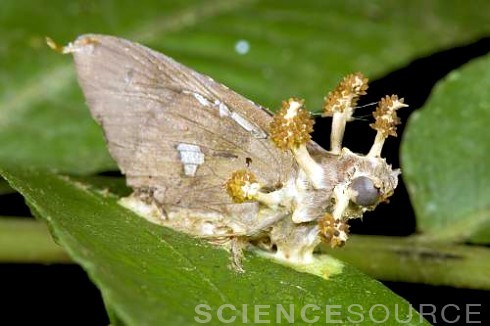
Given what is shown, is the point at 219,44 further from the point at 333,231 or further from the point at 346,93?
the point at 333,231

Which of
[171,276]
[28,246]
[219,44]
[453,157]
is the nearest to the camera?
[171,276]

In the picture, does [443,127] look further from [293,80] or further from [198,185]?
[198,185]

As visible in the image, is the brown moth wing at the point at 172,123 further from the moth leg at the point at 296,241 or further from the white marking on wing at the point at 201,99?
the moth leg at the point at 296,241

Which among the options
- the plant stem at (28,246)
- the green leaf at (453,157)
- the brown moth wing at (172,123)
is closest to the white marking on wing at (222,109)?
the brown moth wing at (172,123)

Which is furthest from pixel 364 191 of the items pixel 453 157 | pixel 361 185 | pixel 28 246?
pixel 28 246

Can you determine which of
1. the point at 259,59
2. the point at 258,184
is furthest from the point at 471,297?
the point at 259,59
